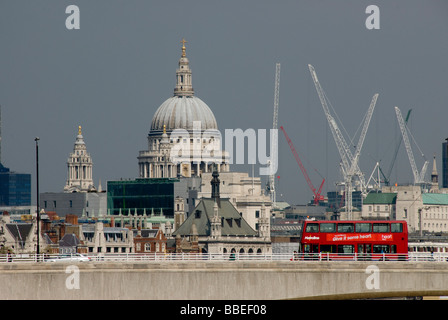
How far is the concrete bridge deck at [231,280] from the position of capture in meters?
102

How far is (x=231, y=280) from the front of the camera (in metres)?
105

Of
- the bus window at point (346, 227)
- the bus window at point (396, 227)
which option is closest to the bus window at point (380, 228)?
the bus window at point (396, 227)

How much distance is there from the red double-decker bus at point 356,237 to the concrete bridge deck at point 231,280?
1251cm

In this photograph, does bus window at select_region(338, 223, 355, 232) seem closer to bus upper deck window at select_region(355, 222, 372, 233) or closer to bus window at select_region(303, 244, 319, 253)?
bus upper deck window at select_region(355, 222, 372, 233)

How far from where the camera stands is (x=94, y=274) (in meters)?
103

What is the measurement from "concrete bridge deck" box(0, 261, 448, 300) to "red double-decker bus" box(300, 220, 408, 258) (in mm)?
12514

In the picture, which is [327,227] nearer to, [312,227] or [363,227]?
[312,227]

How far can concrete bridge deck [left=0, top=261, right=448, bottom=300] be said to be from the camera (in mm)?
101812

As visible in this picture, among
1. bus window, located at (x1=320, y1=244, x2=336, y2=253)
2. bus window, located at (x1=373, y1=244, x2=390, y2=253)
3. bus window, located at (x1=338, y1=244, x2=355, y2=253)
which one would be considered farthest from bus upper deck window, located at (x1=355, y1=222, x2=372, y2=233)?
bus window, located at (x1=320, y1=244, x2=336, y2=253)

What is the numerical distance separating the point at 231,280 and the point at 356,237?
56.1 ft

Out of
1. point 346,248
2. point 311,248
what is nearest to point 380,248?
point 346,248
